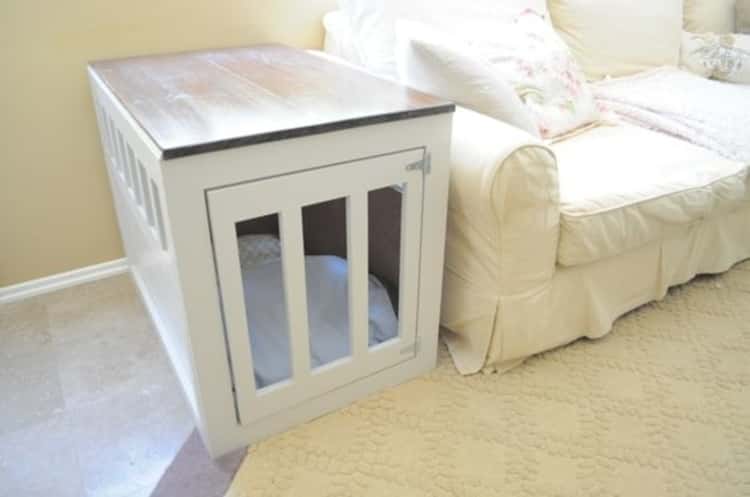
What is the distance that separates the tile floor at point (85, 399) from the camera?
45.2 inches

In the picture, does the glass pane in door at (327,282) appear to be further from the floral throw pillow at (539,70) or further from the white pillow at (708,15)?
the white pillow at (708,15)

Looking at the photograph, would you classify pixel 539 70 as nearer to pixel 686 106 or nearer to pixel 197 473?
pixel 686 106

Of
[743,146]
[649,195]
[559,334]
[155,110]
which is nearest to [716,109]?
[743,146]

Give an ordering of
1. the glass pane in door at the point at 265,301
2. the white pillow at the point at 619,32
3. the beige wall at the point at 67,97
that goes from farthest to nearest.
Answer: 1. the white pillow at the point at 619,32
2. the beige wall at the point at 67,97
3. the glass pane in door at the point at 265,301

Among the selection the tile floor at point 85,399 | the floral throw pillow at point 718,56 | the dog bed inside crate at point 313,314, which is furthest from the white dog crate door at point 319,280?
the floral throw pillow at point 718,56

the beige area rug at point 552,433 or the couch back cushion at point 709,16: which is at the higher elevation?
the couch back cushion at point 709,16

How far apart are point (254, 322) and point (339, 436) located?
354 mm

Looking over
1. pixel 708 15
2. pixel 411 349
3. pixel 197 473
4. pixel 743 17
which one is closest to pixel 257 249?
pixel 411 349

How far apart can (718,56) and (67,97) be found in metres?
2.23

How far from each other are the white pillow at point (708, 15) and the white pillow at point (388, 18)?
1108 millimetres

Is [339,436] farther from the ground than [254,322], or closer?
closer

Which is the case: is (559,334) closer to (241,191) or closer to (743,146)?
(743,146)

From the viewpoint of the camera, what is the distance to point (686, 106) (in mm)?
1809

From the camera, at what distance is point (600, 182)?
4.59 feet
